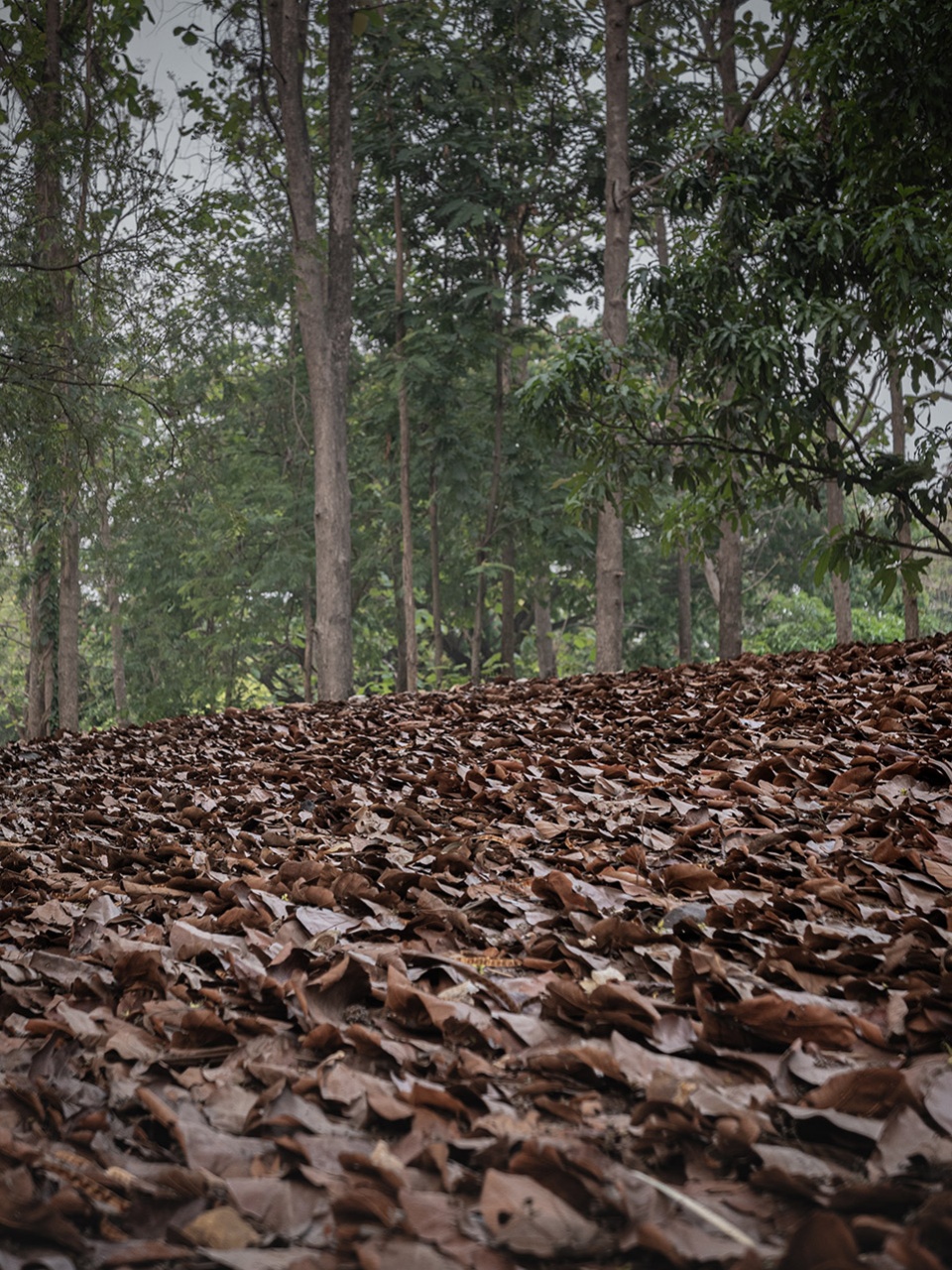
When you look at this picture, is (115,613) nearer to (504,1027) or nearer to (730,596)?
(730,596)

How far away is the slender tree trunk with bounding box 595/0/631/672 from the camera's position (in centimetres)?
998

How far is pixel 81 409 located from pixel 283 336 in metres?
9.14

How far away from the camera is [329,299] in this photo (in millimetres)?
10141

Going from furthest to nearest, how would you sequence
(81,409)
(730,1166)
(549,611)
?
(549,611) → (81,409) → (730,1166)

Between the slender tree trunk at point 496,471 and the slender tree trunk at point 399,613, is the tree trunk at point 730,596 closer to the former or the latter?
the slender tree trunk at point 496,471

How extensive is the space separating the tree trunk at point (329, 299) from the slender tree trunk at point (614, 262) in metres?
2.44

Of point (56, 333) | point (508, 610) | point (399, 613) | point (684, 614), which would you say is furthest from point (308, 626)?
point (56, 333)

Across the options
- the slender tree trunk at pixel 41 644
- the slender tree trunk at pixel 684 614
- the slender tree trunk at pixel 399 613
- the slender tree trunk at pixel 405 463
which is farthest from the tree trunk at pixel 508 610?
the slender tree trunk at pixel 41 644

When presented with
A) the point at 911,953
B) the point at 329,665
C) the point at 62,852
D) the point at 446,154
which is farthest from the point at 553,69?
the point at 911,953

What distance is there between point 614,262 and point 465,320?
3.61m

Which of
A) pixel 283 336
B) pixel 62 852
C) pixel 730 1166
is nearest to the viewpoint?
pixel 730 1166

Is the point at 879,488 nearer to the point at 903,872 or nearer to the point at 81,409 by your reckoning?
the point at 903,872

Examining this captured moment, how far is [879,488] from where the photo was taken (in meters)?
7.15

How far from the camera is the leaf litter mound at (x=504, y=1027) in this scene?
124cm
